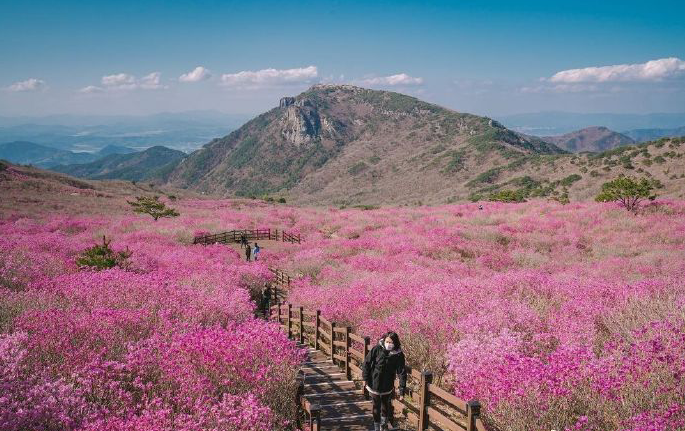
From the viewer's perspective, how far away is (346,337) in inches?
395

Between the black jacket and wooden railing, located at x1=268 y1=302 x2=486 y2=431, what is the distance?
348 mm

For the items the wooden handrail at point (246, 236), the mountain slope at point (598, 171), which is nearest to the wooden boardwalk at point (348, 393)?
the wooden handrail at point (246, 236)

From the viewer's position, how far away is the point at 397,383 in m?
9.38

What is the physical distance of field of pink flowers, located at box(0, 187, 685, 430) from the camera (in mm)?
5852

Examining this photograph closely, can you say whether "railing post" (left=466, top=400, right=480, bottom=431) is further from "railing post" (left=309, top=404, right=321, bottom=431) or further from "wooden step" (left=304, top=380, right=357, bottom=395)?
"wooden step" (left=304, top=380, right=357, bottom=395)

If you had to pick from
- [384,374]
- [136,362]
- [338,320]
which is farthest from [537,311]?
[136,362]

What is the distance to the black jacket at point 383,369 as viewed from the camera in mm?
7215

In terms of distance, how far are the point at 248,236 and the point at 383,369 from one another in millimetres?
29010

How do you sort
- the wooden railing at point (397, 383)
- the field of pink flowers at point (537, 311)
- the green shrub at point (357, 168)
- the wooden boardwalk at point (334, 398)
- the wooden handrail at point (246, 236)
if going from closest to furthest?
the field of pink flowers at point (537, 311) → the wooden railing at point (397, 383) → the wooden boardwalk at point (334, 398) → the wooden handrail at point (246, 236) → the green shrub at point (357, 168)

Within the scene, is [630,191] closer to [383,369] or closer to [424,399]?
[424,399]

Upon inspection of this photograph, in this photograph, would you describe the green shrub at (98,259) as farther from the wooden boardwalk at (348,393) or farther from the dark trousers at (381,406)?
the dark trousers at (381,406)

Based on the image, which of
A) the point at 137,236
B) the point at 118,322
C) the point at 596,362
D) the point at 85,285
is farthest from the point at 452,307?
the point at 137,236

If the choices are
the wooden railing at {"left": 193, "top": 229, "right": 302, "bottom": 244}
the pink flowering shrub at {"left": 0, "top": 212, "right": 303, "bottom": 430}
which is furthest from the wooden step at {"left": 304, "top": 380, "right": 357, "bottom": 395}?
the wooden railing at {"left": 193, "top": 229, "right": 302, "bottom": 244}

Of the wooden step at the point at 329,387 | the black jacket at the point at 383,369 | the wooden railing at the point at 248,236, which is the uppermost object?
the black jacket at the point at 383,369
